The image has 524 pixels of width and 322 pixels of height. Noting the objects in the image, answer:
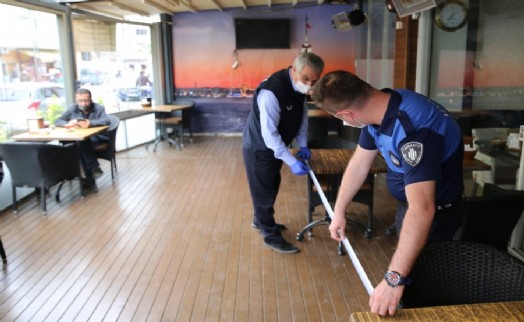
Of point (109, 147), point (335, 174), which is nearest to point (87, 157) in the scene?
point (109, 147)

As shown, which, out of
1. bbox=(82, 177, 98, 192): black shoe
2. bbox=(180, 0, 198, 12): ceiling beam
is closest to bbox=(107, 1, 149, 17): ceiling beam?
bbox=(180, 0, 198, 12): ceiling beam

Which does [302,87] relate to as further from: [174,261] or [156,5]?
[156,5]

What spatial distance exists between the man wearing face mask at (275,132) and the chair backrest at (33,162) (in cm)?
236

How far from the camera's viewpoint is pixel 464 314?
1265 mm

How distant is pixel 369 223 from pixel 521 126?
1435 mm

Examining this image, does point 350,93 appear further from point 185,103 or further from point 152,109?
point 185,103

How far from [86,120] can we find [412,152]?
4929mm

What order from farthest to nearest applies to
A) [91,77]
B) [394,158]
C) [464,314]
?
[91,77] < [394,158] < [464,314]

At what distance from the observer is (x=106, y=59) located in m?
8.06

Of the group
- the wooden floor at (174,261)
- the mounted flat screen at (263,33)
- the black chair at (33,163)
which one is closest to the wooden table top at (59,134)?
the black chair at (33,163)

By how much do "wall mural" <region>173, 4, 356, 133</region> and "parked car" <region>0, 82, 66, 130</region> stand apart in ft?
11.6

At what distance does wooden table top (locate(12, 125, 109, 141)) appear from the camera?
4918 millimetres

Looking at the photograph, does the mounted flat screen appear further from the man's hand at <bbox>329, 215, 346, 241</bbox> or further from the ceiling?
the man's hand at <bbox>329, 215, 346, 241</bbox>

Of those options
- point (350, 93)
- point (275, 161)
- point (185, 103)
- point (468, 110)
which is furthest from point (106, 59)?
point (350, 93)
